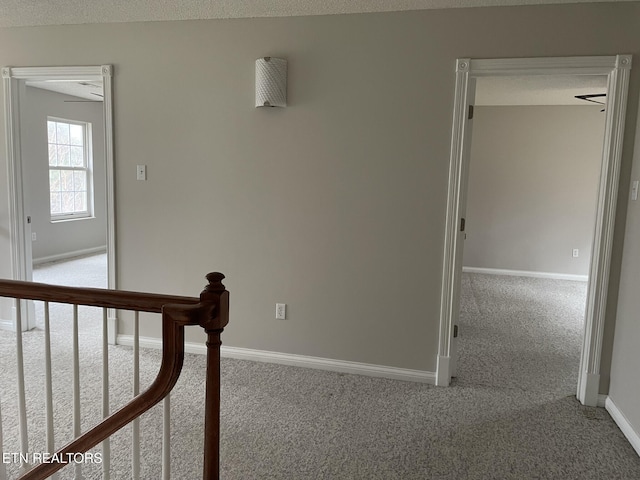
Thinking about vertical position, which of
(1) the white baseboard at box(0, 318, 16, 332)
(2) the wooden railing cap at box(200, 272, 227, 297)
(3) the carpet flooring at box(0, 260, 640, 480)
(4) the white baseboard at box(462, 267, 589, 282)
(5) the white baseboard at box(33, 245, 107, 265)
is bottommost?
(3) the carpet flooring at box(0, 260, 640, 480)

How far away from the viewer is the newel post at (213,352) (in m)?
1.36

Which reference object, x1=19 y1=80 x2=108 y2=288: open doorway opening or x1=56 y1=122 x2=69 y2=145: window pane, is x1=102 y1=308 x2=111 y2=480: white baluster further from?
x1=56 y1=122 x2=69 y2=145: window pane

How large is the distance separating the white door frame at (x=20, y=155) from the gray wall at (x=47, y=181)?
7.35ft

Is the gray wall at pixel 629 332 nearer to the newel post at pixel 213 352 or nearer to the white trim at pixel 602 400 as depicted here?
the white trim at pixel 602 400

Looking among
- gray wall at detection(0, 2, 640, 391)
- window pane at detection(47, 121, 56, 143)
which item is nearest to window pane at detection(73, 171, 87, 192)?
window pane at detection(47, 121, 56, 143)

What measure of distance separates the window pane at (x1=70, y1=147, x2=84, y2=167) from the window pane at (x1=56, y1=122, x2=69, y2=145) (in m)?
0.17

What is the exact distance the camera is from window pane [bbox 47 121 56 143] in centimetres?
662

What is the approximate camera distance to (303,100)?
308 centimetres

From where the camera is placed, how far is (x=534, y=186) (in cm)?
635

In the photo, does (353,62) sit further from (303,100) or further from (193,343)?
(193,343)

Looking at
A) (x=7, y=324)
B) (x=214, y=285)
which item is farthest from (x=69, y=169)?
(x=214, y=285)

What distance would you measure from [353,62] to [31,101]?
5053mm

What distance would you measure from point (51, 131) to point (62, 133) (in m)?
0.20

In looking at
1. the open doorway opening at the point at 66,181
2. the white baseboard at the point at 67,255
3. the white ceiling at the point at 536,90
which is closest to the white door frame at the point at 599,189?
the white ceiling at the point at 536,90
